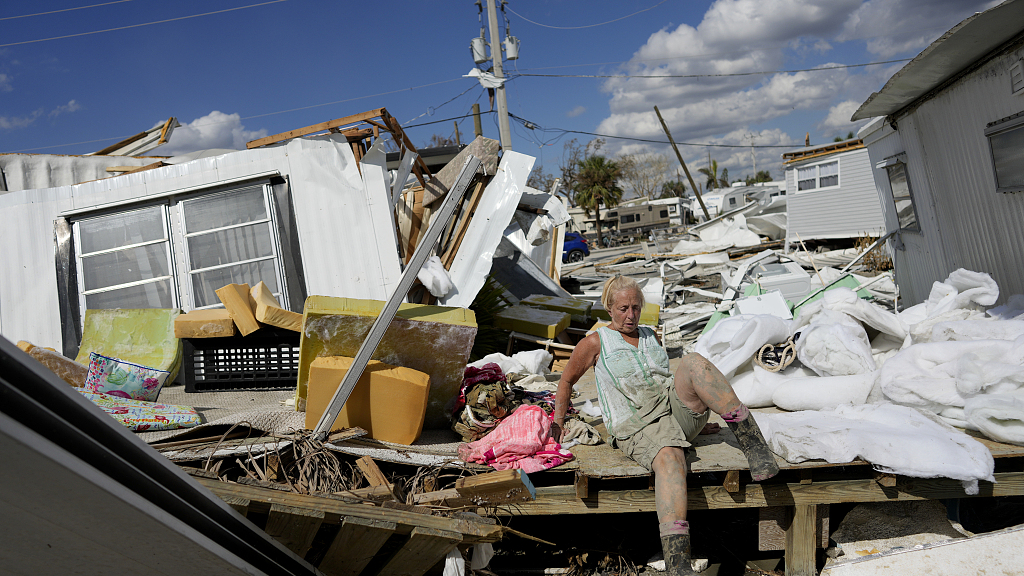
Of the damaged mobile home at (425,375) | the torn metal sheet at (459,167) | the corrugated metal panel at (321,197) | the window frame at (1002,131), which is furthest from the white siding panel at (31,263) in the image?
the window frame at (1002,131)

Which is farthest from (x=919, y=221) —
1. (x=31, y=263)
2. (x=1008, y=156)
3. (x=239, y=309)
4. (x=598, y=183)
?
(x=598, y=183)

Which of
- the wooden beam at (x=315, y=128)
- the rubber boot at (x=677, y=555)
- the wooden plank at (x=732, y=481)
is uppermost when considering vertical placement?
the wooden beam at (x=315, y=128)

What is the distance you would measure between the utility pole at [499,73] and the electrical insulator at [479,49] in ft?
0.78

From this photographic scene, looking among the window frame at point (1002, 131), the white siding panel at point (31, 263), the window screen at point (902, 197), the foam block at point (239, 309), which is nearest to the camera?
the window frame at point (1002, 131)

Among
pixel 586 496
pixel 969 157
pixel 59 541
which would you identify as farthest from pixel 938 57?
pixel 59 541

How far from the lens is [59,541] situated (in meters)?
1.71

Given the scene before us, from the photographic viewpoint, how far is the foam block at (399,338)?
153 inches

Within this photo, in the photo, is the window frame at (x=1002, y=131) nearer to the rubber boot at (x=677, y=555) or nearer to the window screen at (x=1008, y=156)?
the window screen at (x=1008, y=156)

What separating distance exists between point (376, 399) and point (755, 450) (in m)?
2.25

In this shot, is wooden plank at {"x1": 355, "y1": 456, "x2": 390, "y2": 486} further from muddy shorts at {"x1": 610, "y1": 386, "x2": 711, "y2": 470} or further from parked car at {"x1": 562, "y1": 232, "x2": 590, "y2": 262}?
parked car at {"x1": 562, "y1": 232, "x2": 590, "y2": 262}

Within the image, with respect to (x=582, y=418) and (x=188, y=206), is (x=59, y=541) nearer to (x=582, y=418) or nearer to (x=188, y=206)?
(x=582, y=418)

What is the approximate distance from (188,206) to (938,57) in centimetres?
732

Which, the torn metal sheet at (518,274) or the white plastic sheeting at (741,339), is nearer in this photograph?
the white plastic sheeting at (741,339)

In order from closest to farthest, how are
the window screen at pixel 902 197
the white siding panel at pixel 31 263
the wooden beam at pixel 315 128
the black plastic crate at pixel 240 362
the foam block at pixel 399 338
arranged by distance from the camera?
1. the foam block at pixel 399 338
2. the black plastic crate at pixel 240 362
3. the wooden beam at pixel 315 128
4. the white siding panel at pixel 31 263
5. the window screen at pixel 902 197
